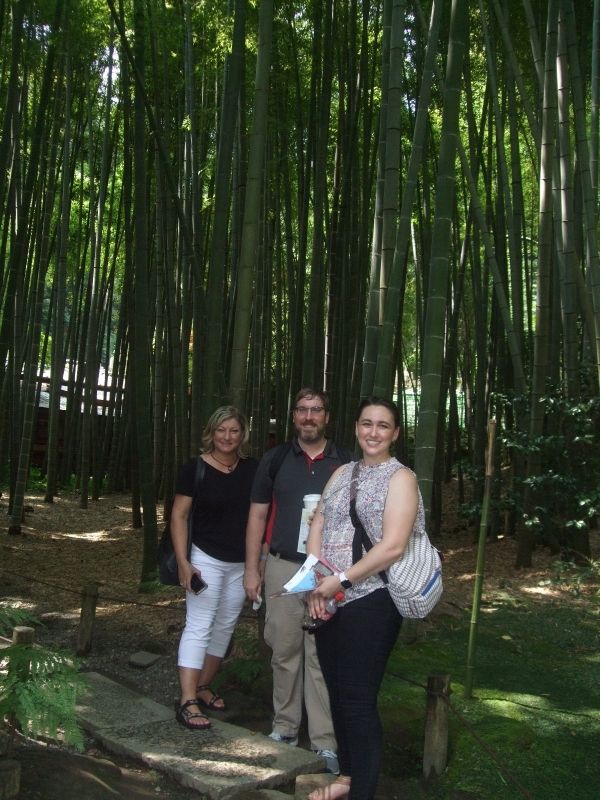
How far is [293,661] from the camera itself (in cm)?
268

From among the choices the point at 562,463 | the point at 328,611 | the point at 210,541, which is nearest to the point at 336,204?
the point at 562,463

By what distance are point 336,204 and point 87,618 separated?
3341 mm

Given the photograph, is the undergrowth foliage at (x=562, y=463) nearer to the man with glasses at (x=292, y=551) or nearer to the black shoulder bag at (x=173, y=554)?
the man with glasses at (x=292, y=551)

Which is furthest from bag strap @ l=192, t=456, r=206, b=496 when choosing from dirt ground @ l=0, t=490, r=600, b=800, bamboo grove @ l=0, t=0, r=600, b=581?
dirt ground @ l=0, t=490, r=600, b=800

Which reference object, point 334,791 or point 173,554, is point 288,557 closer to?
point 173,554

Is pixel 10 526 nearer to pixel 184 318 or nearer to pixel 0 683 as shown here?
pixel 184 318

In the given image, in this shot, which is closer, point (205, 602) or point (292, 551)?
point (292, 551)

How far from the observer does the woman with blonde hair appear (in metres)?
2.80

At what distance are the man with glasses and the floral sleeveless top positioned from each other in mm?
416

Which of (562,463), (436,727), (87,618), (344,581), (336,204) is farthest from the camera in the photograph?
(336,204)

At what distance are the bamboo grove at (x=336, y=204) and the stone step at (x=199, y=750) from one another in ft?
3.91

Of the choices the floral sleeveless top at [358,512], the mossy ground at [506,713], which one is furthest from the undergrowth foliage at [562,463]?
the floral sleeveless top at [358,512]

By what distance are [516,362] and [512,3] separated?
8.94 feet

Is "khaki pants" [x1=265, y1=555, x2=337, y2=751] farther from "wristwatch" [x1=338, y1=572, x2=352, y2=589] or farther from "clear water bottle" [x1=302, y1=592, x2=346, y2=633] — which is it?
"wristwatch" [x1=338, y1=572, x2=352, y2=589]
